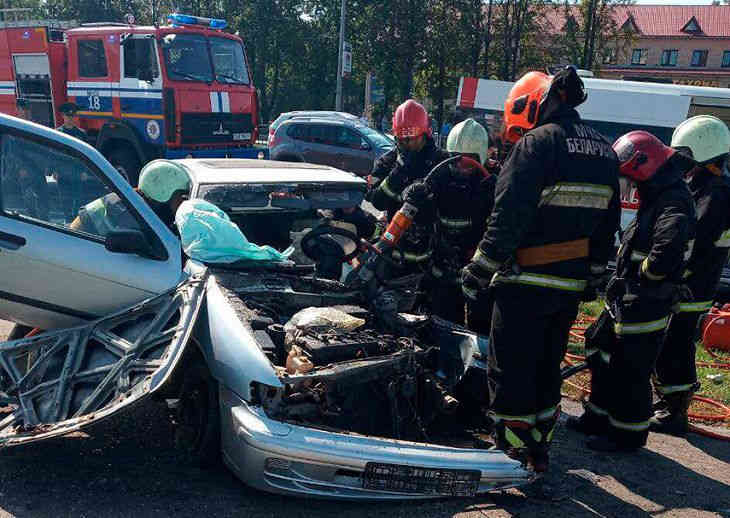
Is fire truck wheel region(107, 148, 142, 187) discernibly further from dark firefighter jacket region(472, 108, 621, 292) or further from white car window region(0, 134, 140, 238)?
dark firefighter jacket region(472, 108, 621, 292)

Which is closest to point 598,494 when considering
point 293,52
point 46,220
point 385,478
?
point 385,478

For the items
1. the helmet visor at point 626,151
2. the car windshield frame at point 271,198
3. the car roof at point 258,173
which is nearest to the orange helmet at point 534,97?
the helmet visor at point 626,151

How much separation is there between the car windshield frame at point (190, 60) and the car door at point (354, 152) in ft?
10.9

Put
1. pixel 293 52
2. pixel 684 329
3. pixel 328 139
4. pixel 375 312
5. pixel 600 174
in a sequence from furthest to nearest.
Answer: pixel 293 52 < pixel 328 139 < pixel 684 329 < pixel 375 312 < pixel 600 174

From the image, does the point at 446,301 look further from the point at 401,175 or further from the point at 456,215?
the point at 401,175

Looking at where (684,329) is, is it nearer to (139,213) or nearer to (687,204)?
(687,204)

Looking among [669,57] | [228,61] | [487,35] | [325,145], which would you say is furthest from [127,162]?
[669,57]

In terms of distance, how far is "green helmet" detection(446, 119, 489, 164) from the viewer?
484cm

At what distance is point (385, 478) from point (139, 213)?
2107 millimetres

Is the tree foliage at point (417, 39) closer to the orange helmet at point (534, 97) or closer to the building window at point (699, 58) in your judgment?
the orange helmet at point (534, 97)

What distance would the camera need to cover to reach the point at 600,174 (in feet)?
11.1

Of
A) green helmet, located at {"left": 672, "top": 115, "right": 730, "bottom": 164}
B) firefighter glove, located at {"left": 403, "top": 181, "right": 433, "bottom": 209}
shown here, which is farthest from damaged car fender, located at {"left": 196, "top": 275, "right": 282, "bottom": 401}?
green helmet, located at {"left": 672, "top": 115, "right": 730, "bottom": 164}

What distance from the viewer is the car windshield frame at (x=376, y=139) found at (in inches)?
540

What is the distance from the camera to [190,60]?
450 inches
